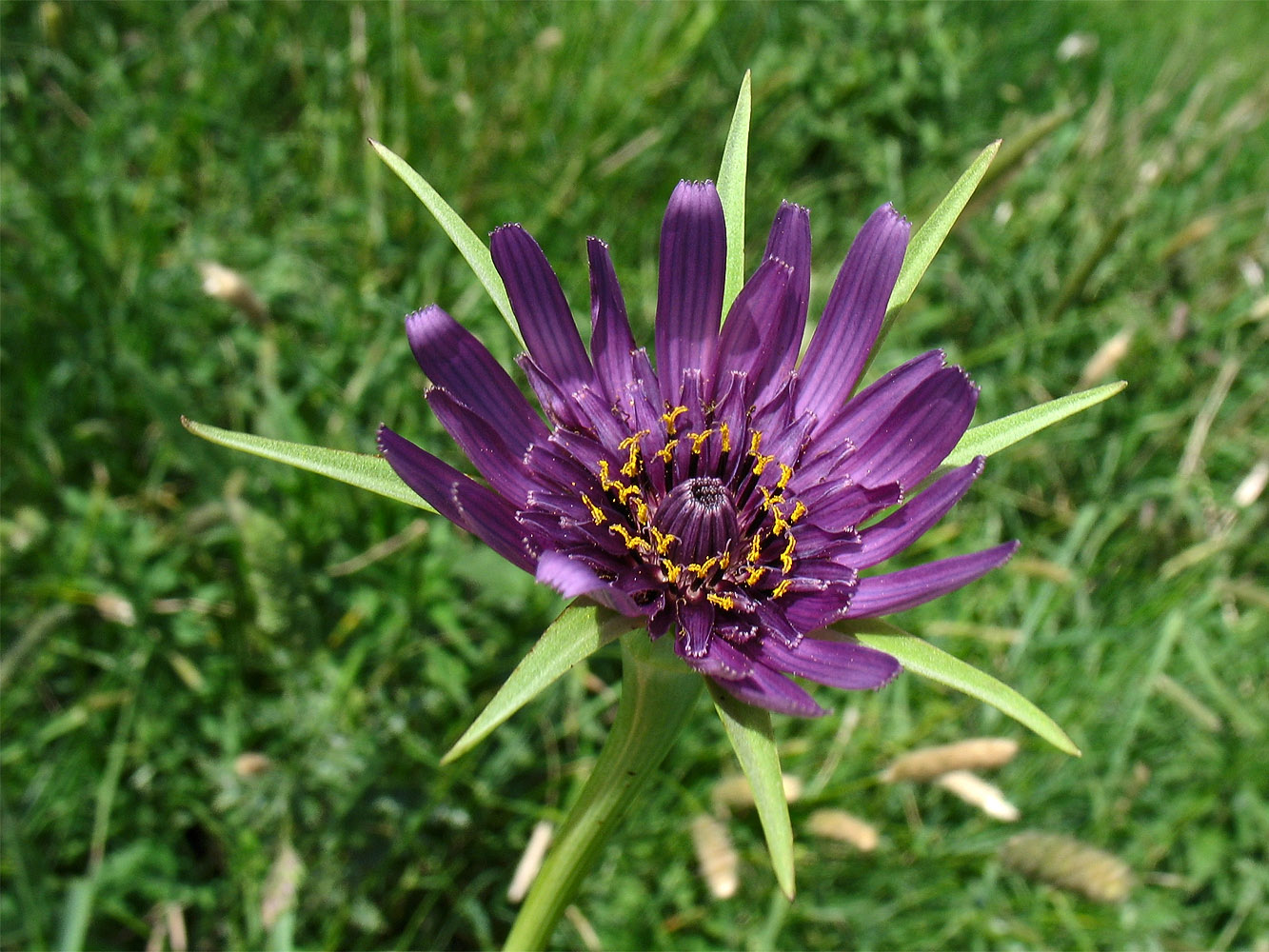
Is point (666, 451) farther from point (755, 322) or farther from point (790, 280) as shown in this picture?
point (790, 280)

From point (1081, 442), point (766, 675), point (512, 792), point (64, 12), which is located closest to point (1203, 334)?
point (1081, 442)

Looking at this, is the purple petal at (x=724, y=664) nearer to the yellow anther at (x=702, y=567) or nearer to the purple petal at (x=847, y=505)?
the yellow anther at (x=702, y=567)

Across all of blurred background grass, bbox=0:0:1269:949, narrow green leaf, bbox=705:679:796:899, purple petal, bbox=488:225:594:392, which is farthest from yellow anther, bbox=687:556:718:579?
blurred background grass, bbox=0:0:1269:949

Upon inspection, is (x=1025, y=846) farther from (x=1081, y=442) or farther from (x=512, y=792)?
(x=1081, y=442)

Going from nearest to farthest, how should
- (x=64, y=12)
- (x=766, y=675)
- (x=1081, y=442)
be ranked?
(x=766, y=675), (x=64, y=12), (x=1081, y=442)

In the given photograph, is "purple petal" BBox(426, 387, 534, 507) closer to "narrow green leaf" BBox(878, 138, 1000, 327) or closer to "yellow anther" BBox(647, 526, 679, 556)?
"yellow anther" BBox(647, 526, 679, 556)

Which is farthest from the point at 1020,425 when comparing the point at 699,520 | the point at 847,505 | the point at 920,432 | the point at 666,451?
the point at 666,451

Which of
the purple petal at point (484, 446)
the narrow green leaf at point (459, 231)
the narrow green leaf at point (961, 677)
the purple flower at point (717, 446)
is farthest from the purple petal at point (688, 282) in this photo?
the narrow green leaf at point (961, 677)
